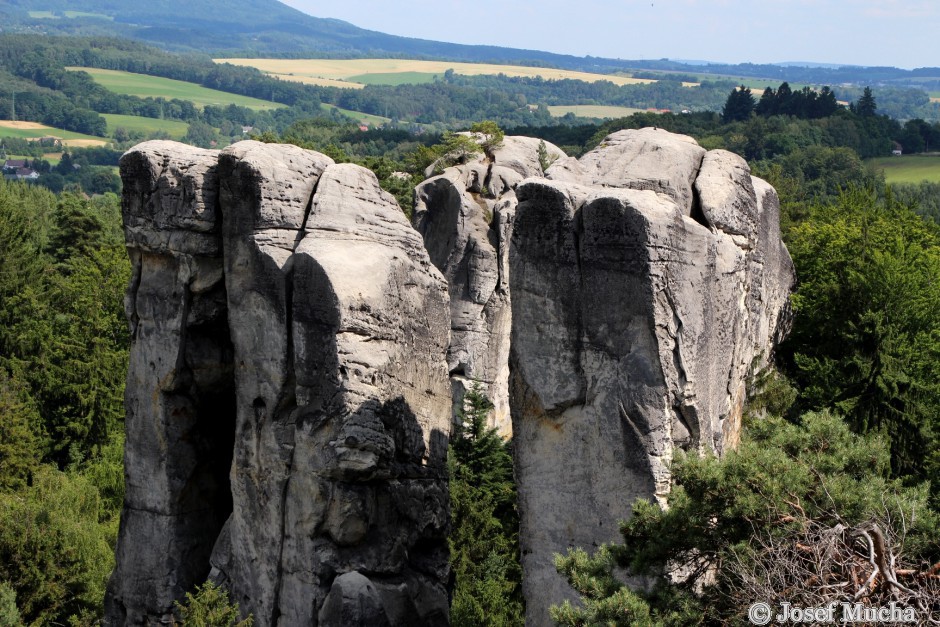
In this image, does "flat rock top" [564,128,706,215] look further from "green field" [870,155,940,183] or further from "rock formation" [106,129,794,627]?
"green field" [870,155,940,183]

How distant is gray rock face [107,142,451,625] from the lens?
22.4 meters

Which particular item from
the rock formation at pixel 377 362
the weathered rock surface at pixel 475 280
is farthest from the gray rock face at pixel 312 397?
the weathered rock surface at pixel 475 280

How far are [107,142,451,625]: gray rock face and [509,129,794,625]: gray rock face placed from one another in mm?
3279

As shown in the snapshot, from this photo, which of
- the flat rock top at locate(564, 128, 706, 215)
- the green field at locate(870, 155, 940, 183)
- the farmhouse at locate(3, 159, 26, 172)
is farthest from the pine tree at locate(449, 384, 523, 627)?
the farmhouse at locate(3, 159, 26, 172)

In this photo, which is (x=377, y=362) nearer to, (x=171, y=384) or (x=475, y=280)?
(x=171, y=384)

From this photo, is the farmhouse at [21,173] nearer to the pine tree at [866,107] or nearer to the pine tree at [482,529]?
the pine tree at [866,107]

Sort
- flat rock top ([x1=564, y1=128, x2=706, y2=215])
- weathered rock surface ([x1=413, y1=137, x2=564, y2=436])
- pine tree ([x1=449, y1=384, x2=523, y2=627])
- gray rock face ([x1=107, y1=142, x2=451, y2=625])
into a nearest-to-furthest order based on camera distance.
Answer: flat rock top ([x1=564, y1=128, x2=706, y2=215]) < gray rock face ([x1=107, y1=142, x2=451, y2=625]) < pine tree ([x1=449, y1=384, x2=523, y2=627]) < weathered rock surface ([x1=413, y1=137, x2=564, y2=436])

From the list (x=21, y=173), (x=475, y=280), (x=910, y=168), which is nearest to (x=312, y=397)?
(x=475, y=280)

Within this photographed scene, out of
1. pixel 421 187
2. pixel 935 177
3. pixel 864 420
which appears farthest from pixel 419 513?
pixel 935 177

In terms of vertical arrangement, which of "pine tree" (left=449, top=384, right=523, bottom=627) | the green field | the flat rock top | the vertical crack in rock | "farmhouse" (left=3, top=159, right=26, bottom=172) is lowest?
"farmhouse" (left=3, top=159, right=26, bottom=172)

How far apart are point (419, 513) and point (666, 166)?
322 inches

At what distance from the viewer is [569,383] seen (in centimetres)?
1988

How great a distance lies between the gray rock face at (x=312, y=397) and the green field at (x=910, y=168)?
101m

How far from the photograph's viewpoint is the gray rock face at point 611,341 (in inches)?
754
